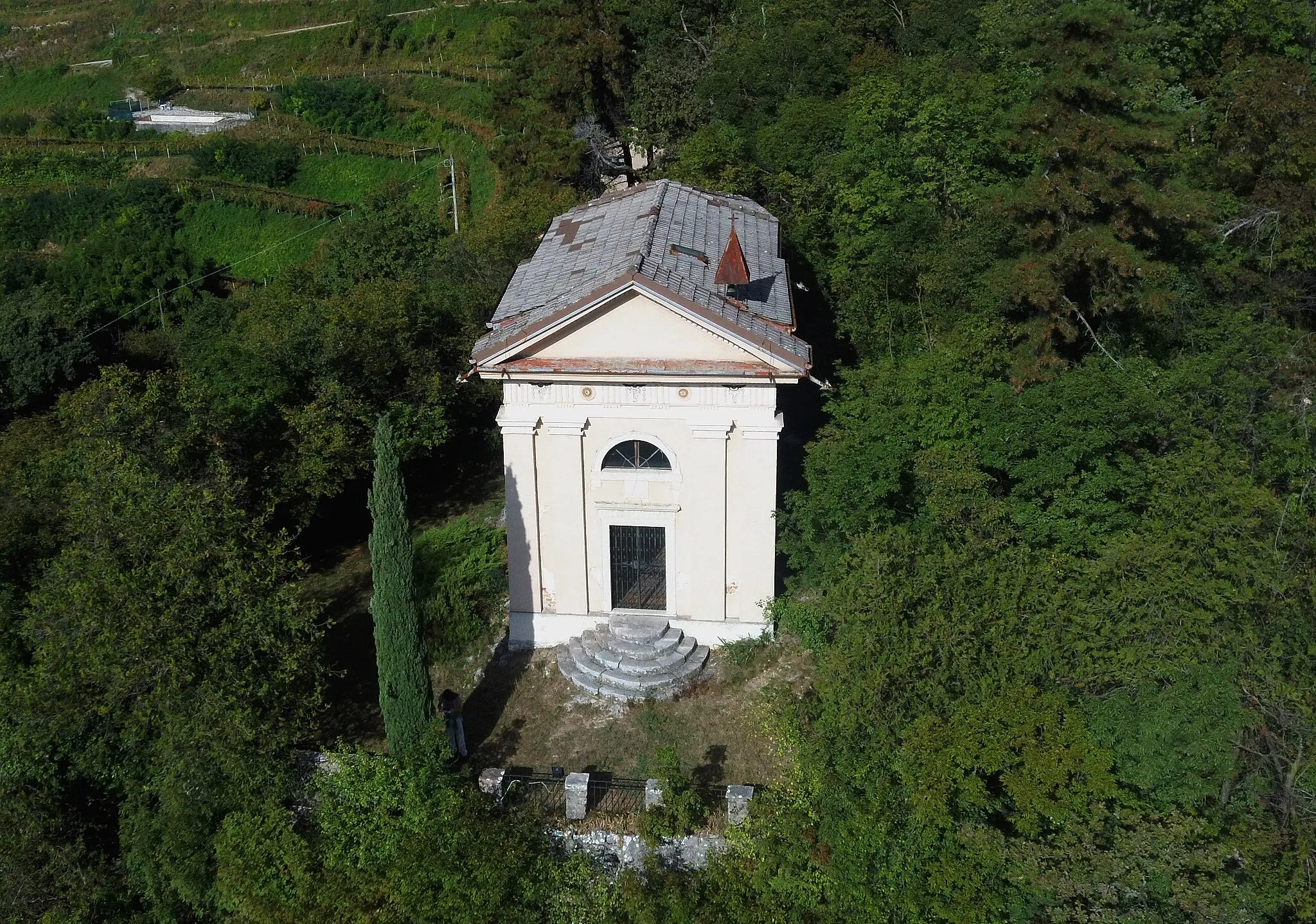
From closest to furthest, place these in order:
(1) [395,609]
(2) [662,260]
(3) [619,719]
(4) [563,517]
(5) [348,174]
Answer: (1) [395,609] → (3) [619,719] → (4) [563,517] → (2) [662,260] → (5) [348,174]

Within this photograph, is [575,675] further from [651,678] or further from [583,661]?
[651,678]

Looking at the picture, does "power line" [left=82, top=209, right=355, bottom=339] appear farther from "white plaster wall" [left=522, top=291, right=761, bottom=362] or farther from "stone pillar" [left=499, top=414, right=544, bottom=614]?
"white plaster wall" [left=522, top=291, right=761, bottom=362]

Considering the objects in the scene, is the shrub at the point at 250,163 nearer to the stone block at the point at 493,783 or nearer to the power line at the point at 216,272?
the power line at the point at 216,272

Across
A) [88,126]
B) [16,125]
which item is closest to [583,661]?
[88,126]

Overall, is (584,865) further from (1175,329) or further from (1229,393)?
(1175,329)

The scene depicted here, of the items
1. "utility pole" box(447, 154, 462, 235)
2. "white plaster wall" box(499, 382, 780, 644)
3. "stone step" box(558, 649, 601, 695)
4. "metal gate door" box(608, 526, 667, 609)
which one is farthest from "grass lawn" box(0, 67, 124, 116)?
"stone step" box(558, 649, 601, 695)

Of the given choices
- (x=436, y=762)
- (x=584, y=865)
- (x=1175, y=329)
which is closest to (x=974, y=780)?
(x=584, y=865)

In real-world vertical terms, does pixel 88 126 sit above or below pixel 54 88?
below
